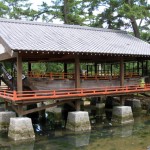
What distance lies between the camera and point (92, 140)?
54.9ft

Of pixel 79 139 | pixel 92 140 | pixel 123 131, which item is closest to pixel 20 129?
pixel 79 139

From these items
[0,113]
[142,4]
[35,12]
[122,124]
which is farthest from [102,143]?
[35,12]

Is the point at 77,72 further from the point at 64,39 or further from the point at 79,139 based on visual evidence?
the point at 79,139

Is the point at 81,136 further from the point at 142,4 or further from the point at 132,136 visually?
→ the point at 142,4

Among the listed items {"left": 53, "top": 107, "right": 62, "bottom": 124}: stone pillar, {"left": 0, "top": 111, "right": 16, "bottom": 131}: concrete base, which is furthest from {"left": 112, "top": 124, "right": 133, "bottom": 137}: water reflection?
{"left": 0, "top": 111, "right": 16, "bottom": 131}: concrete base

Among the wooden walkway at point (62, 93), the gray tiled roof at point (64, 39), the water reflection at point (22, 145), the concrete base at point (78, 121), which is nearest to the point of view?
the water reflection at point (22, 145)

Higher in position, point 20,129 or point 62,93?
point 62,93

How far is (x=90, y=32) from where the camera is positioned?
25109 mm

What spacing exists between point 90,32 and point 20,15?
16.2m

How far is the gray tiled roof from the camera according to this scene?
17250mm

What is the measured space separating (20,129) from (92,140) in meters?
4.22

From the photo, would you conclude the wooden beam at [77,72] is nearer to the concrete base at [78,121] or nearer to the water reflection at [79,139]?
the concrete base at [78,121]

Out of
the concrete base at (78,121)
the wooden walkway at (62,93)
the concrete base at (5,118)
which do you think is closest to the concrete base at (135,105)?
the wooden walkway at (62,93)

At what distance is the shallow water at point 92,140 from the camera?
15.4 meters
